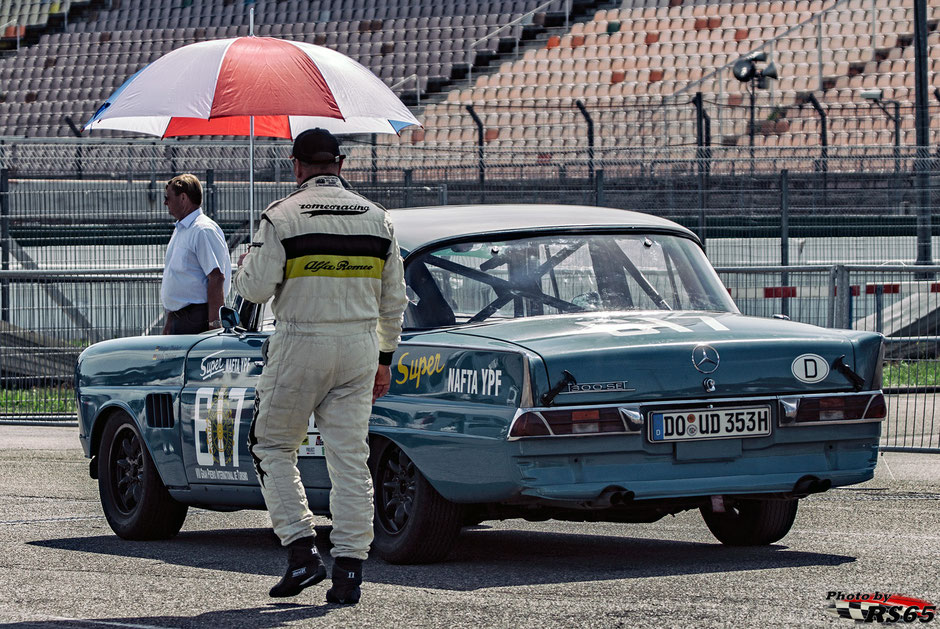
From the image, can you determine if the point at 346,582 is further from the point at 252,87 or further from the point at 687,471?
the point at 252,87

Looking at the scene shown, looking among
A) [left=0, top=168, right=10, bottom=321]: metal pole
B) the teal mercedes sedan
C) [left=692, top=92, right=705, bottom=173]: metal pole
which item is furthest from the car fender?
[left=692, top=92, right=705, bottom=173]: metal pole

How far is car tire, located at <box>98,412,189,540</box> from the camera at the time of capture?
25.0 ft

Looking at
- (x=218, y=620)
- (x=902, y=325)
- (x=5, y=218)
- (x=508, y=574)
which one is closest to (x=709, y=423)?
(x=508, y=574)

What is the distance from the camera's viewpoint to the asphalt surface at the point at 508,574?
5.32 m

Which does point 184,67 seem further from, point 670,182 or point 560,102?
point 560,102

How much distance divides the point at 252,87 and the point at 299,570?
13.4 ft

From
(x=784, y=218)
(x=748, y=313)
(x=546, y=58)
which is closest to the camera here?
(x=748, y=313)

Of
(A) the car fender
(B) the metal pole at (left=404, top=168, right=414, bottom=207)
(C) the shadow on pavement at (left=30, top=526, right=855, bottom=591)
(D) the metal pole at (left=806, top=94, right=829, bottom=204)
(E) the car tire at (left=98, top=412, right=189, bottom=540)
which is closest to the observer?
(C) the shadow on pavement at (left=30, top=526, right=855, bottom=591)

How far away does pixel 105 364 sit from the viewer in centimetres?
802

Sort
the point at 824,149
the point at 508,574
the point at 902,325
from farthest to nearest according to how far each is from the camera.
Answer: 1. the point at 824,149
2. the point at 902,325
3. the point at 508,574

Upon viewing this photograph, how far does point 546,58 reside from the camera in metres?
32.2

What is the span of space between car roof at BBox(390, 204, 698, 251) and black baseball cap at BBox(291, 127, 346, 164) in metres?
1.04

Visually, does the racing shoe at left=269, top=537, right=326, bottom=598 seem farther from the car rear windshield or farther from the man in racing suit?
the car rear windshield

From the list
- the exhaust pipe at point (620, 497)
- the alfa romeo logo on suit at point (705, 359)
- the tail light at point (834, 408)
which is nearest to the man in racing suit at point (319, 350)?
the exhaust pipe at point (620, 497)
